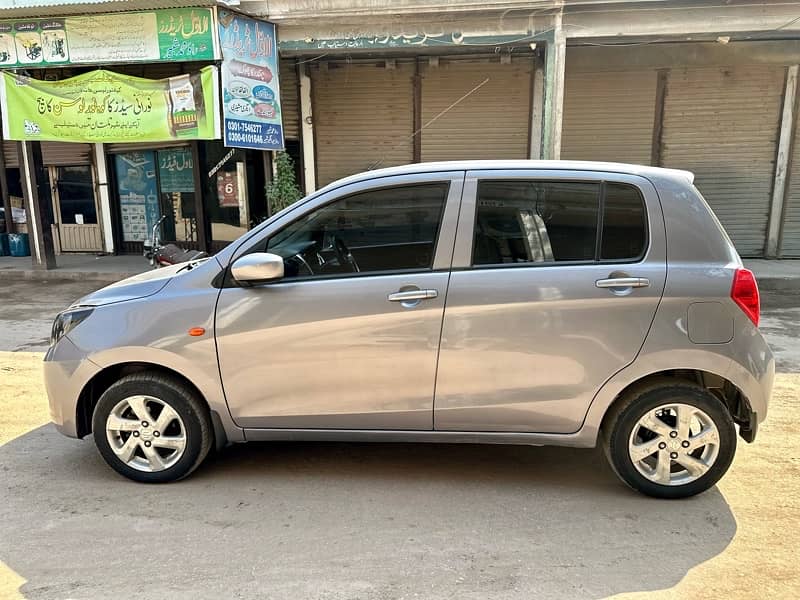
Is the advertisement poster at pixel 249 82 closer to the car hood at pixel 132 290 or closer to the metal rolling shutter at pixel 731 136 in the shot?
the car hood at pixel 132 290

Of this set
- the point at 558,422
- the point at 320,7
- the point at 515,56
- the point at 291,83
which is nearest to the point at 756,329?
the point at 558,422

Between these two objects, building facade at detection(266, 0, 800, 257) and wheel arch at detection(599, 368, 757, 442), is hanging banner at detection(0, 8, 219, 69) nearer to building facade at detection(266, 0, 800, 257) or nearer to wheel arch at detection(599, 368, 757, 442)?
building facade at detection(266, 0, 800, 257)

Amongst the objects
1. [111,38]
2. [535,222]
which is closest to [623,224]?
[535,222]

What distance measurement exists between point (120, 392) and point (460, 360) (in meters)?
1.99

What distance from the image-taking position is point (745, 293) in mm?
3125

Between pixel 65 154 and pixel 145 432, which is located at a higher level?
pixel 65 154

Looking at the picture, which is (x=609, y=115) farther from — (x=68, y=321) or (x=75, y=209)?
(x=75, y=209)

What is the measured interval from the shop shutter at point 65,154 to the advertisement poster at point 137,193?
716 mm

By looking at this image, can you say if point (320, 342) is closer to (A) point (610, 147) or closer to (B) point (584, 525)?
(B) point (584, 525)

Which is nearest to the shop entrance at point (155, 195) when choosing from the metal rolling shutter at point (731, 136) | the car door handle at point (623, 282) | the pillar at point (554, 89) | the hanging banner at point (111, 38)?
the hanging banner at point (111, 38)

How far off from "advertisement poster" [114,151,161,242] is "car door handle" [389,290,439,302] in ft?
37.9

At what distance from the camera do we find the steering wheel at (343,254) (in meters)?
3.42

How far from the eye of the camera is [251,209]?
41.3ft

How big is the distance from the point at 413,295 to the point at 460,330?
0.32 metres
